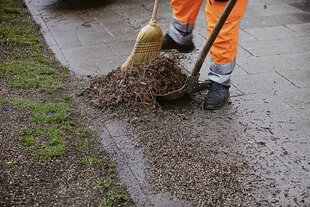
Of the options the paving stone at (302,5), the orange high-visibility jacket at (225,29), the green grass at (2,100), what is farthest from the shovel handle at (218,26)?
the paving stone at (302,5)

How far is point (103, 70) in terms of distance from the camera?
14.6ft

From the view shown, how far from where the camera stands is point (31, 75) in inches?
167

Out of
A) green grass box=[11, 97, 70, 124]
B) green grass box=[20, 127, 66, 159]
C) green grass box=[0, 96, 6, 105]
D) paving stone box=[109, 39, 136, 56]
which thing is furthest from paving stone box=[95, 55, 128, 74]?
green grass box=[20, 127, 66, 159]

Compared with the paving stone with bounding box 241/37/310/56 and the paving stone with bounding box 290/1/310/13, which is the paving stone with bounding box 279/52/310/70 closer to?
the paving stone with bounding box 241/37/310/56

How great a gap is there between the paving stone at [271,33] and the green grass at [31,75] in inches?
85.7

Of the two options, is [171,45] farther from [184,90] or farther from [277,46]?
[277,46]

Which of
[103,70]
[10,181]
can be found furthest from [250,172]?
[103,70]

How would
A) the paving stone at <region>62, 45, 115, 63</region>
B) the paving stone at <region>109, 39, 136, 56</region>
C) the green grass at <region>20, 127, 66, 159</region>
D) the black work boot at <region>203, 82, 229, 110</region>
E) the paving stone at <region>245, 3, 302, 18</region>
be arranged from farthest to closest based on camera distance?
1. the paving stone at <region>245, 3, 302, 18</region>
2. the paving stone at <region>109, 39, 136, 56</region>
3. the paving stone at <region>62, 45, 115, 63</region>
4. the black work boot at <region>203, 82, 229, 110</region>
5. the green grass at <region>20, 127, 66, 159</region>

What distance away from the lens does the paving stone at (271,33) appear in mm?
5289

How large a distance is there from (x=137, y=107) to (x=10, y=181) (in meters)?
1.12

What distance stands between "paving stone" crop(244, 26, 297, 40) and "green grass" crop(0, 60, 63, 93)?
2.18 meters

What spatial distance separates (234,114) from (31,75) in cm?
166

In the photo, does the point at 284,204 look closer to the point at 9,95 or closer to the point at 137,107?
the point at 137,107

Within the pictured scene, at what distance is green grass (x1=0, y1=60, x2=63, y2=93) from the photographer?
159 inches
